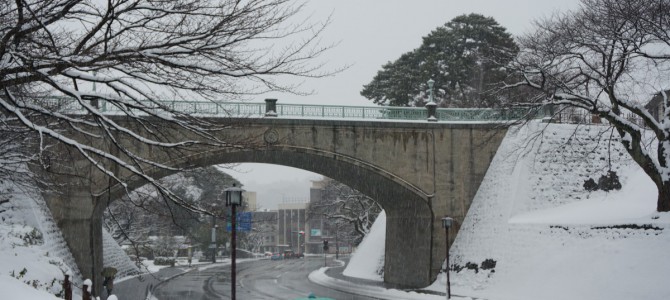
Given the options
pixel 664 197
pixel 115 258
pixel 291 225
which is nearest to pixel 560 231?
pixel 664 197

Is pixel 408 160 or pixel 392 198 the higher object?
pixel 408 160

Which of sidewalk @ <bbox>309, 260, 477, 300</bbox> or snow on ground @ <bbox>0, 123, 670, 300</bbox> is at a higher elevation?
snow on ground @ <bbox>0, 123, 670, 300</bbox>

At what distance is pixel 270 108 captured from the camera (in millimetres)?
26859

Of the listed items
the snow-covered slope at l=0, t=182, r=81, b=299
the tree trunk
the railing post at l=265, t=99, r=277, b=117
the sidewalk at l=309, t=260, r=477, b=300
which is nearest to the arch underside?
the sidewalk at l=309, t=260, r=477, b=300

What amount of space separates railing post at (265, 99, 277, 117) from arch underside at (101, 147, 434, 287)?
1.55 m

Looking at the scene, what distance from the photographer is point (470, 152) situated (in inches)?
1147

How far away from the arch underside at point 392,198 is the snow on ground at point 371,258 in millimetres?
3494

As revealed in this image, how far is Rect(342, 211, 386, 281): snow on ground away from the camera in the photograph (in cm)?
3606

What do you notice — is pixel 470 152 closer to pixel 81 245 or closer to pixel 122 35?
pixel 81 245

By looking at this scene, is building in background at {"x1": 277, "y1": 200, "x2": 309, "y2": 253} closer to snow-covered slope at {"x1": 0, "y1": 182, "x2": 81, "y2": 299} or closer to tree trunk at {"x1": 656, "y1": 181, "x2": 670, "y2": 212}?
snow-covered slope at {"x1": 0, "y1": 182, "x2": 81, "y2": 299}

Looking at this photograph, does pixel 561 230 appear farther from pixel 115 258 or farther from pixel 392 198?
pixel 115 258

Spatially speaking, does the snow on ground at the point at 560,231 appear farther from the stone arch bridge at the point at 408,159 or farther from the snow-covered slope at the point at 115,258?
the snow-covered slope at the point at 115,258

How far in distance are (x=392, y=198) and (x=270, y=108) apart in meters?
7.98

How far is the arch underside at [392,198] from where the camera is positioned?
27734mm
